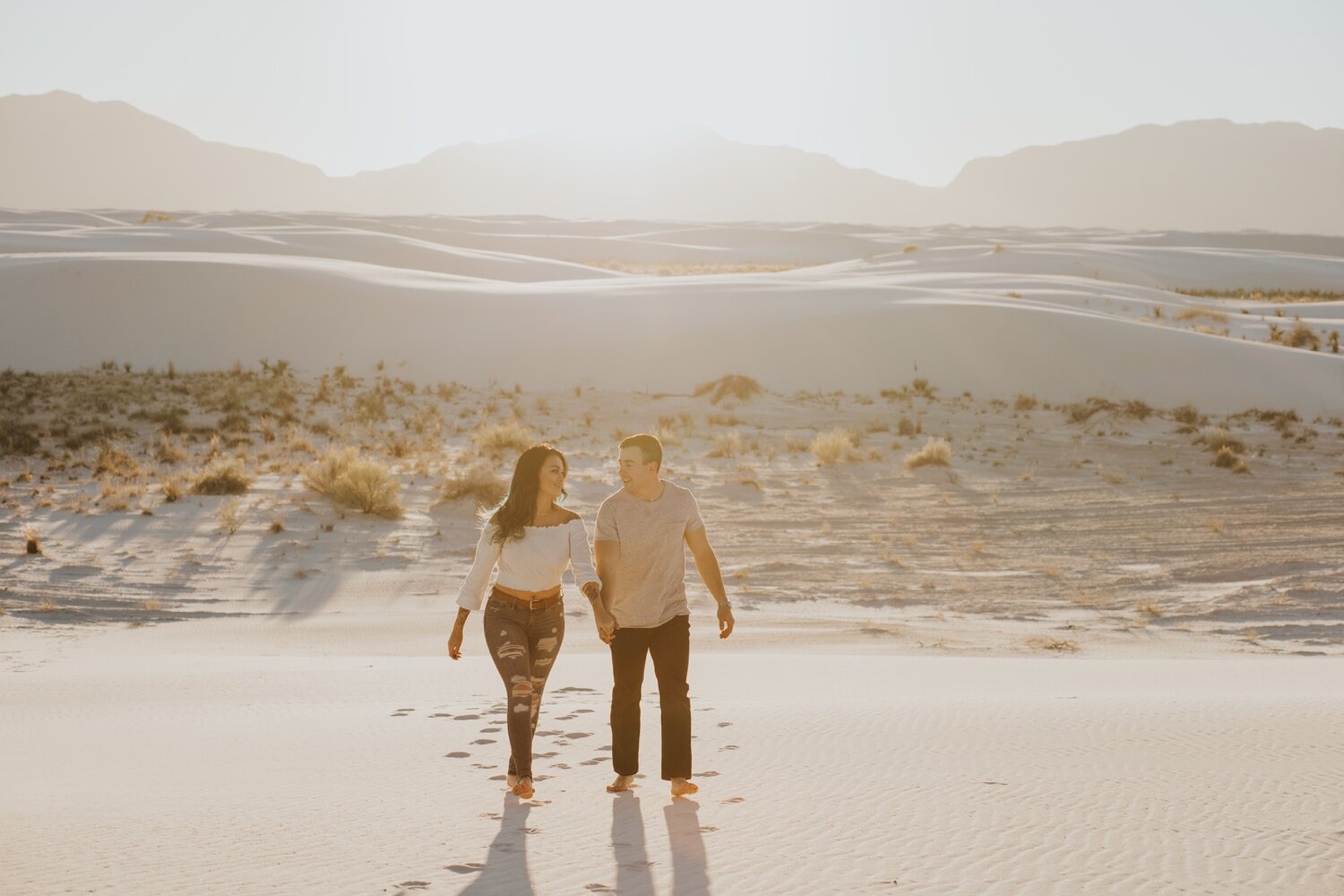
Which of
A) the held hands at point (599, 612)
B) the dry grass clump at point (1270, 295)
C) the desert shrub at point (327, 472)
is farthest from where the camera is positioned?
the dry grass clump at point (1270, 295)

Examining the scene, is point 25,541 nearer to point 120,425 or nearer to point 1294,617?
point 120,425

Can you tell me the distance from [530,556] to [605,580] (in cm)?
31

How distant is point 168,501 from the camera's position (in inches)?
645

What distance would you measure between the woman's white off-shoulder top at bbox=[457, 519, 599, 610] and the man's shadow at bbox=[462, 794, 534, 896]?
83cm

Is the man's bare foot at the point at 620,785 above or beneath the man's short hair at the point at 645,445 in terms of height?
beneath

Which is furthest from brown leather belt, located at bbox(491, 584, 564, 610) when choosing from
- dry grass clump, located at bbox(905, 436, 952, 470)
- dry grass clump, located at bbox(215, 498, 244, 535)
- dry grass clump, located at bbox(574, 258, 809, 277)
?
dry grass clump, located at bbox(574, 258, 809, 277)

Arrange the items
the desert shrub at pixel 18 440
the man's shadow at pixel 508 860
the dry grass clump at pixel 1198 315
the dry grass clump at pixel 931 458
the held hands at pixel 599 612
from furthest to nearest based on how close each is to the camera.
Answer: the dry grass clump at pixel 1198 315, the dry grass clump at pixel 931 458, the desert shrub at pixel 18 440, the held hands at pixel 599 612, the man's shadow at pixel 508 860

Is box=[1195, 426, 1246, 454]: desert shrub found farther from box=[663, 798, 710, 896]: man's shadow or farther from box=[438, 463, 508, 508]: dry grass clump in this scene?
box=[663, 798, 710, 896]: man's shadow

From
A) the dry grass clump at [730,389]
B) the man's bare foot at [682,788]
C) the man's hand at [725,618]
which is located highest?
the man's hand at [725,618]

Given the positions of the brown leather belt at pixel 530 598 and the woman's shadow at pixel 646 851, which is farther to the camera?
the brown leather belt at pixel 530 598

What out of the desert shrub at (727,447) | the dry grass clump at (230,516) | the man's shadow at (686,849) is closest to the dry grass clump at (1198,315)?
the desert shrub at (727,447)

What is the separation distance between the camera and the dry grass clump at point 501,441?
66.5ft

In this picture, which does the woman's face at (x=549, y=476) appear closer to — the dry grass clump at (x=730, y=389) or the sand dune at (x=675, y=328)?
the dry grass clump at (x=730, y=389)

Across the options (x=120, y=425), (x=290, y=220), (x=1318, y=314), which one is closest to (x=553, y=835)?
(x=120, y=425)
